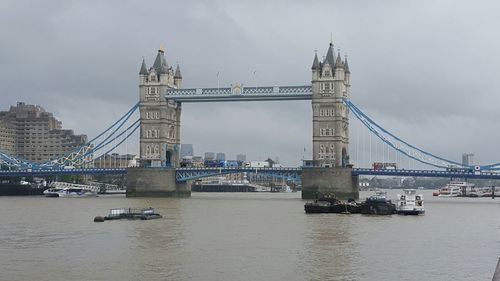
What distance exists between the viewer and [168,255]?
35531mm

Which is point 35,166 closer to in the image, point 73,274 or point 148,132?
point 148,132

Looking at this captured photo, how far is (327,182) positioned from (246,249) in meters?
64.5

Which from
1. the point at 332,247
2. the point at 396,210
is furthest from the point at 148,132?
the point at 332,247

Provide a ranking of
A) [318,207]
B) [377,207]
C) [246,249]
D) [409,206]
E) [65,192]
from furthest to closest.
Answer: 1. [65,192]
2. [318,207]
3. [377,207]
4. [409,206]
5. [246,249]

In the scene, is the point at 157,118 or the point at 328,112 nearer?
the point at 328,112

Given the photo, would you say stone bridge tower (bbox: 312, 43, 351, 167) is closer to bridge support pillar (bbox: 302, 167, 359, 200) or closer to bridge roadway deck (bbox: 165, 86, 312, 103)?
bridge roadway deck (bbox: 165, 86, 312, 103)

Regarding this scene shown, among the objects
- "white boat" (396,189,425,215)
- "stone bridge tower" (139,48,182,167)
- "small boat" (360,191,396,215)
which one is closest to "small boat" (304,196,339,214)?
"small boat" (360,191,396,215)

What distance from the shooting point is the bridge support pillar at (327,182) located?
101m

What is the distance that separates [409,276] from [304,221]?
90.7 ft

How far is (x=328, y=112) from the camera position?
354 feet

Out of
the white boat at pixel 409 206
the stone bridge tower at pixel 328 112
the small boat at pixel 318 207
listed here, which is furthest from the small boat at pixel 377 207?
the stone bridge tower at pixel 328 112

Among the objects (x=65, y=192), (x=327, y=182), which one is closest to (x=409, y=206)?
(x=327, y=182)

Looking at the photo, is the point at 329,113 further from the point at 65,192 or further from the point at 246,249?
the point at 246,249

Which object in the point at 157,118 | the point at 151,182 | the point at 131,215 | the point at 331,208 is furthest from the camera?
the point at 157,118
